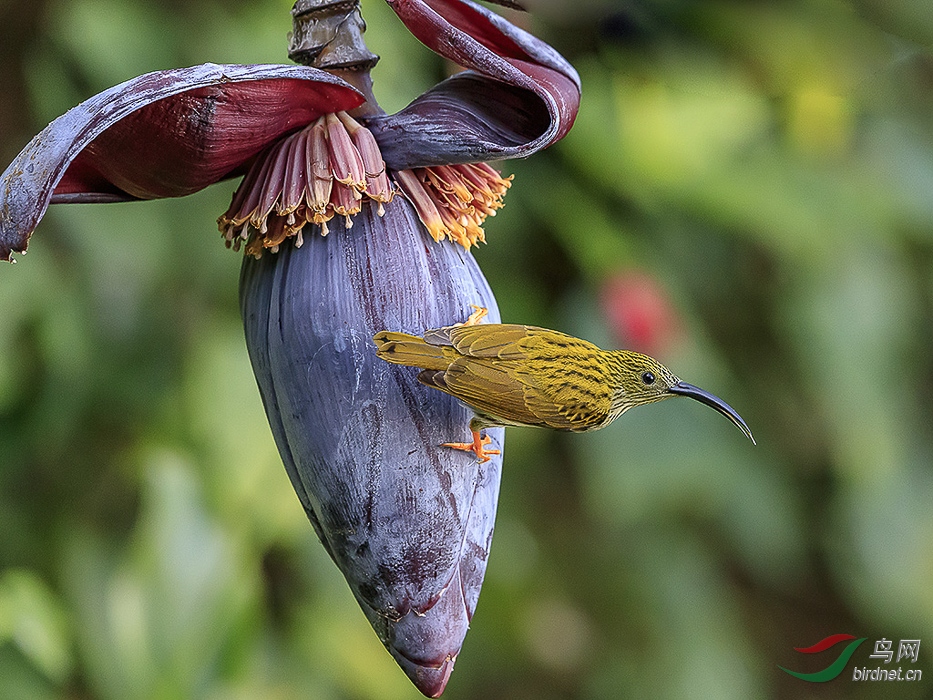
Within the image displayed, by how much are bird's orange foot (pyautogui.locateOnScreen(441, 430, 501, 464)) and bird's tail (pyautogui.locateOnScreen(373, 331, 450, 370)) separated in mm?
58

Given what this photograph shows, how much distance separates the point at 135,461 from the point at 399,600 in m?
1.16

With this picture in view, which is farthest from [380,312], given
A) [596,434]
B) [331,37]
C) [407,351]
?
[596,434]

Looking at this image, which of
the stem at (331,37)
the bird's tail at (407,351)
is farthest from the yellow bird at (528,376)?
the stem at (331,37)

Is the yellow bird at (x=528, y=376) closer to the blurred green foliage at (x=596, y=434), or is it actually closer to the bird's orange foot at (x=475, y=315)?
the bird's orange foot at (x=475, y=315)

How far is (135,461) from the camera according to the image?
5.43ft

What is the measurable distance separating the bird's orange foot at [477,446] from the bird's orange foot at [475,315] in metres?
0.06

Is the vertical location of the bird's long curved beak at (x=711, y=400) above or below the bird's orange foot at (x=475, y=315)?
below

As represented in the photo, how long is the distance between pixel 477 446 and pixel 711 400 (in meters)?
0.14

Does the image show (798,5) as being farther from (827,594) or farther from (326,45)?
(827,594)

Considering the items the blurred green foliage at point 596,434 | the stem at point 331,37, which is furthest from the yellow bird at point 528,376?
the blurred green foliage at point 596,434

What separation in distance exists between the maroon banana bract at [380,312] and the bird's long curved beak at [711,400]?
0.42ft

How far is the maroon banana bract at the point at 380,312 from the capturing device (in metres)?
0.56

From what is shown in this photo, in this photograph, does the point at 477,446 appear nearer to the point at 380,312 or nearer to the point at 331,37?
the point at 380,312

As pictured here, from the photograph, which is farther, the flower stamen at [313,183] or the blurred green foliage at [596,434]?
the blurred green foliage at [596,434]
